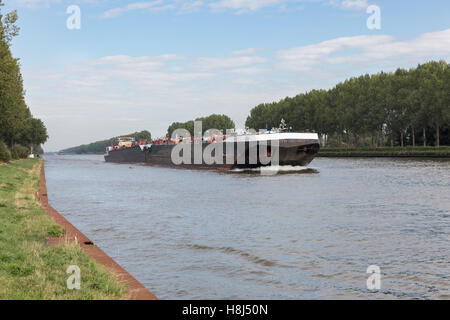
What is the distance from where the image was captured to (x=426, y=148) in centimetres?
10112

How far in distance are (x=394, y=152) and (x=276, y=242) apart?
98567 mm

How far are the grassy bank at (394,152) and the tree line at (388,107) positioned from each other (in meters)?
5.47

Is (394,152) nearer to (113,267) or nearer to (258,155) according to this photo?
(258,155)

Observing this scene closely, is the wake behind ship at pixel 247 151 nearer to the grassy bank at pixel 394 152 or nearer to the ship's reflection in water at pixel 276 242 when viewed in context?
the ship's reflection in water at pixel 276 242

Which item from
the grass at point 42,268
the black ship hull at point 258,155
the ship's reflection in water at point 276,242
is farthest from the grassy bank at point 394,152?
the grass at point 42,268

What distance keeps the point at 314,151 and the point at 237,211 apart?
37731 mm

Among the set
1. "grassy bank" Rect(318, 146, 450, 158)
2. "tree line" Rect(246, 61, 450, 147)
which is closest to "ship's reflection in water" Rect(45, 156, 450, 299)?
"grassy bank" Rect(318, 146, 450, 158)

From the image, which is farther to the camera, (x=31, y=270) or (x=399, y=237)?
(x=399, y=237)

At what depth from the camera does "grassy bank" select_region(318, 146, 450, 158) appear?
94006mm
